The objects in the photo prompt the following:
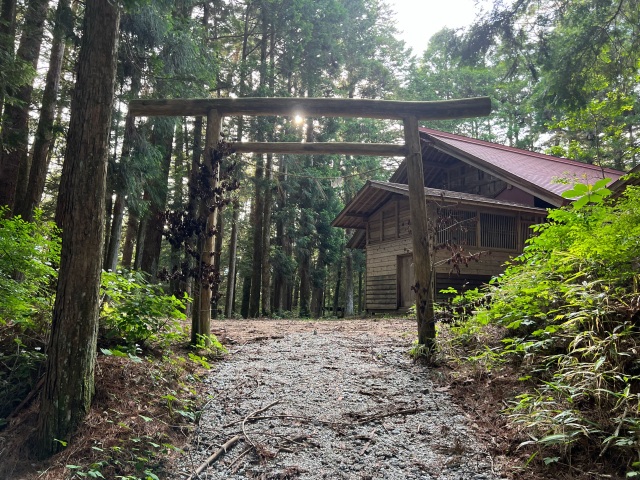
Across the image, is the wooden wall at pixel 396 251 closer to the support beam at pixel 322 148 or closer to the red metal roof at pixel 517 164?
the red metal roof at pixel 517 164

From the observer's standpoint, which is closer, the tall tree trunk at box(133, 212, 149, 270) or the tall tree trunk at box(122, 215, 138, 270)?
the tall tree trunk at box(133, 212, 149, 270)

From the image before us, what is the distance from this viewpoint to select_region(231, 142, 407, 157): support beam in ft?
21.2

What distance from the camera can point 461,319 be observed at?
6.31 m

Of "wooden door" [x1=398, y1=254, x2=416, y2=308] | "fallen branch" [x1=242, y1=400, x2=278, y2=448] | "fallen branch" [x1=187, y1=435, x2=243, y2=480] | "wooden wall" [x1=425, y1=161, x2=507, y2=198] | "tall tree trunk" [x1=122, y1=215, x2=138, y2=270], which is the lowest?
"fallen branch" [x1=187, y1=435, x2=243, y2=480]

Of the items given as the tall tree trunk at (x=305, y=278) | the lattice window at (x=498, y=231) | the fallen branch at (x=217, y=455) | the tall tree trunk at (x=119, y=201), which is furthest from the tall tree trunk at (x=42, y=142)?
the tall tree trunk at (x=305, y=278)

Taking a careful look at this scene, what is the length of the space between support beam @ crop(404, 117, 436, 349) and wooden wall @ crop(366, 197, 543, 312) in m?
7.91

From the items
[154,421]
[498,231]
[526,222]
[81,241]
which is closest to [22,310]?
[81,241]

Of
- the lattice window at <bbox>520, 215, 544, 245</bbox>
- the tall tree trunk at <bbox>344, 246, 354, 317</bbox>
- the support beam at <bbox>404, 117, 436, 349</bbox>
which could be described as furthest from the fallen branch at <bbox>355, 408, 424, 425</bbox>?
the tall tree trunk at <bbox>344, 246, 354, 317</bbox>

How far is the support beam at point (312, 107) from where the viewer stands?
6086 millimetres

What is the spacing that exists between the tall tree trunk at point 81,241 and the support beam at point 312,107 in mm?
2549

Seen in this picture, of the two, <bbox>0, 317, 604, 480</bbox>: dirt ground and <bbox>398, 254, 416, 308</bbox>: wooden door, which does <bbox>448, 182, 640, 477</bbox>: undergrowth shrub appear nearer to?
<bbox>0, 317, 604, 480</bbox>: dirt ground

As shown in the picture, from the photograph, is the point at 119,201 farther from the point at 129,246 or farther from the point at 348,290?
the point at 348,290

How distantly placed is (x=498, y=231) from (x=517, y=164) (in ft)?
9.52

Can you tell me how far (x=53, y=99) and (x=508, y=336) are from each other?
10.9 meters
